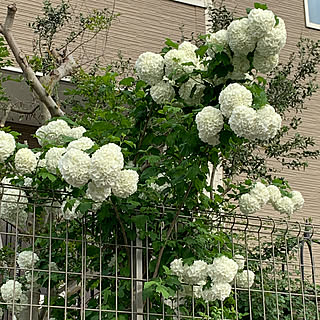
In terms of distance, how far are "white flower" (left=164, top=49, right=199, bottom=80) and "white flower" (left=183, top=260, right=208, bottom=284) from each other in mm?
900

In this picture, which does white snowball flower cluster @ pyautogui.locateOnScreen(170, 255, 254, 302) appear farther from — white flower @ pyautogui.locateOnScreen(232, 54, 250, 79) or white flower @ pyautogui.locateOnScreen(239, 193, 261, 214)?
white flower @ pyautogui.locateOnScreen(232, 54, 250, 79)

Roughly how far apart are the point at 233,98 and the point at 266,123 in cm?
18

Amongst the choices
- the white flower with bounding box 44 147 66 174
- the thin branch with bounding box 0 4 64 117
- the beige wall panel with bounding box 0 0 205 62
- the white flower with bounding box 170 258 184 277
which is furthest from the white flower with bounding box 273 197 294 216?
the beige wall panel with bounding box 0 0 205 62

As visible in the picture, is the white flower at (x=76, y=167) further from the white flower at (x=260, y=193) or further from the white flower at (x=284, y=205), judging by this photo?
the white flower at (x=284, y=205)

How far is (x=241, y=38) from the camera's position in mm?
3291

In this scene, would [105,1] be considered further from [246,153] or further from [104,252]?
[104,252]

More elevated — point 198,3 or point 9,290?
point 198,3

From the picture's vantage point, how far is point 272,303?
6145 mm

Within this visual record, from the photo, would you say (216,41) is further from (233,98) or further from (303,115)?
(303,115)

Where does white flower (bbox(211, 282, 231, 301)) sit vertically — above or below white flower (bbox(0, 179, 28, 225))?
below

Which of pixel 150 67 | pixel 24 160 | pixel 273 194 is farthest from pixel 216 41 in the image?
pixel 24 160

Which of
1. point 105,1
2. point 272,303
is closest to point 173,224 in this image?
point 272,303

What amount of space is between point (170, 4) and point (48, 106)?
3757 mm

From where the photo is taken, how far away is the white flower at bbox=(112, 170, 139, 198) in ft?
10.5
